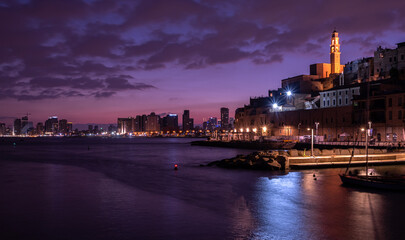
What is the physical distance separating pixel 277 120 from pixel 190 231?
3779 inches

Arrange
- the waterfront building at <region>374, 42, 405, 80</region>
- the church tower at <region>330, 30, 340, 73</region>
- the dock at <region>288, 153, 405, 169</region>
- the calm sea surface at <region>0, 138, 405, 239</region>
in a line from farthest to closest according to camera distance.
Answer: the church tower at <region>330, 30, 340, 73</region>, the waterfront building at <region>374, 42, 405, 80</region>, the dock at <region>288, 153, 405, 169</region>, the calm sea surface at <region>0, 138, 405, 239</region>

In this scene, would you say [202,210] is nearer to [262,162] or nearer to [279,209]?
[279,209]

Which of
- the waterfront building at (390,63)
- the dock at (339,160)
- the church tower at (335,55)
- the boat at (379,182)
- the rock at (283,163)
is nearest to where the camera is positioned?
the boat at (379,182)

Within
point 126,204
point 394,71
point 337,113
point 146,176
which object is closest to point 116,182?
point 146,176

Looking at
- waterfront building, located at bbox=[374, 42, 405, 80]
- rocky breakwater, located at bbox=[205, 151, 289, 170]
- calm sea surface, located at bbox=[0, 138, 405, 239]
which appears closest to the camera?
calm sea surface, located at bbox=[0, 138, 405, 239]

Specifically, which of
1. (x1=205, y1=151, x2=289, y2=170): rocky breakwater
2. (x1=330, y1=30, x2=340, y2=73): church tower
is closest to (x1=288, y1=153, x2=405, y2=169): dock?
(x1=205, y1=151, x2=289, y2=170): rocky breakwater

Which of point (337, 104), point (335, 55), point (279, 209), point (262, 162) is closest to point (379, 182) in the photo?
point (279, 209)

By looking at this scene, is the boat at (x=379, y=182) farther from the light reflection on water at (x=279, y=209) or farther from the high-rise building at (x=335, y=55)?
the high-rise building at (x=335, y=55)

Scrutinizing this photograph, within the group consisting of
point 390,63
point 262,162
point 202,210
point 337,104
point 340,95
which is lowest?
point 202,210

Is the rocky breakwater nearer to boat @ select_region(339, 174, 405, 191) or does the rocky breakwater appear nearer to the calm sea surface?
the calm sea surface

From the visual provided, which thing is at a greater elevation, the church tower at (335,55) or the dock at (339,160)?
the church tower at (335,55)

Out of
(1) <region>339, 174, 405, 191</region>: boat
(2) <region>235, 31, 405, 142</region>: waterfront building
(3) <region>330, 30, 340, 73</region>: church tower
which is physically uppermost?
(3) <region>330, 30, 340, 73</region>: church tower

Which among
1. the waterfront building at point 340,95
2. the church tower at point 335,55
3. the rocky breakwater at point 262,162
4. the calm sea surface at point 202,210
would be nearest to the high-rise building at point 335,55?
the church tower at point 335,55

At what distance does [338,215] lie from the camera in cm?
2092
